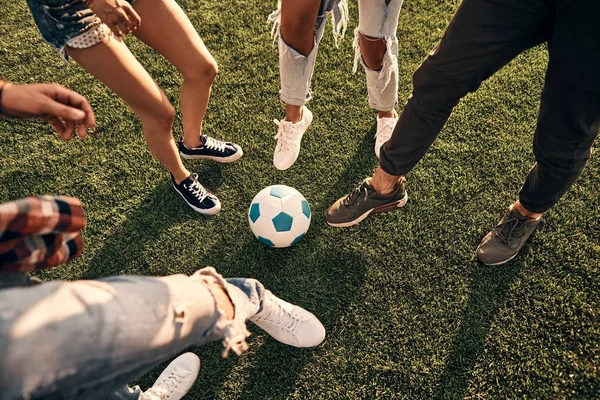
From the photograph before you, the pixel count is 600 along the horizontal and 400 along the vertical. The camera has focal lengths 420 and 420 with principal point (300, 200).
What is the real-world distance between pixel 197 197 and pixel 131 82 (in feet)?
3.00

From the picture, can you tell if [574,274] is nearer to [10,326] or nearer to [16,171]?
[10,326]

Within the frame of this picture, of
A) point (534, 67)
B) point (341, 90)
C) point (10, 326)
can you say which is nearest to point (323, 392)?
point (10, 326)

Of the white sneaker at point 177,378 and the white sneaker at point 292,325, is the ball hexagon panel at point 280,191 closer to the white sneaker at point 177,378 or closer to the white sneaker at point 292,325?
the white sneaker at point 292,325

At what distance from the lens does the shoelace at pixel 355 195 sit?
8.01ft

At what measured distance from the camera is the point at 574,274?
2.34 m

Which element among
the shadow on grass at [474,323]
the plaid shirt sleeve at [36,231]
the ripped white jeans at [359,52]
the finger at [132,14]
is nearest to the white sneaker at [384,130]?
the ripped white jeans at [359,52]

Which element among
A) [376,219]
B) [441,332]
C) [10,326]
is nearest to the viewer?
[10,326]

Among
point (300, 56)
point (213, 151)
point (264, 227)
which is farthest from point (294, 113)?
point (264, 227)

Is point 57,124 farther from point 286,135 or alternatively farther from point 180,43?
point 286,135

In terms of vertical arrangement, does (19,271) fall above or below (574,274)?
above

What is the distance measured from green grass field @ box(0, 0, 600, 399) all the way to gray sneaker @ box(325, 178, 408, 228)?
9 cm

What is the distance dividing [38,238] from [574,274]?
2559 mm

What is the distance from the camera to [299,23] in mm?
2029

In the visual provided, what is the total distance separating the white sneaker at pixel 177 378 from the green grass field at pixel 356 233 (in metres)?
0.08
